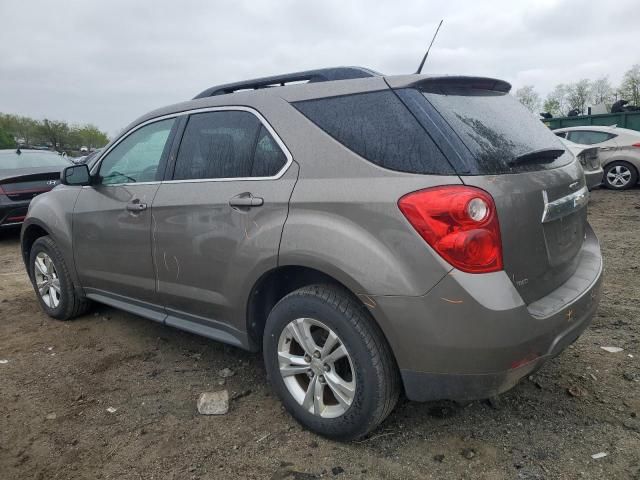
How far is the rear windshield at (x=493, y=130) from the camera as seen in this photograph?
2148 millimetres

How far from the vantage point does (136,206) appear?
3.23 m

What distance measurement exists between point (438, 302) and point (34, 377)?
109 inches

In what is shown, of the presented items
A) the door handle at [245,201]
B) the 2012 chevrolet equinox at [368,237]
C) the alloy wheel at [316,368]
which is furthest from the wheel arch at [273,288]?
the door handle at [245,201]

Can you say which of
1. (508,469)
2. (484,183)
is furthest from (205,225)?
(508,469)

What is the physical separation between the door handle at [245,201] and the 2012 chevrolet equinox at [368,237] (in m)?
0.01

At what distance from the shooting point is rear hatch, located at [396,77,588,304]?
207cm

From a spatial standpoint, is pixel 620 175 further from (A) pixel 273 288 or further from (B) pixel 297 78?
(A) pixel 273 288

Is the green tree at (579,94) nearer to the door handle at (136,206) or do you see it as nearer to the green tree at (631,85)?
the green tree at (631,85)

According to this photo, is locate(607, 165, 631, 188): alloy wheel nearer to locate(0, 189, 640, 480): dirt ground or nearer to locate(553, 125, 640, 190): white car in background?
locate(553, 125, 640, 190): white car in background

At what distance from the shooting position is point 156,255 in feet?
10.3

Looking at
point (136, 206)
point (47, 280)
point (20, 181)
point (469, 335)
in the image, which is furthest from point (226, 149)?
point (20, 181)

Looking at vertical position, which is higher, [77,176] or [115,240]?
[77,176]

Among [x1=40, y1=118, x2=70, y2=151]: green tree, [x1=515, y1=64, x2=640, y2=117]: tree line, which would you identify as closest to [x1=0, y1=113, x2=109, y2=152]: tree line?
[x1=40, y1=118, x2=70, y2=151]: green tree

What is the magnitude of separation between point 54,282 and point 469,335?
12.1ft
